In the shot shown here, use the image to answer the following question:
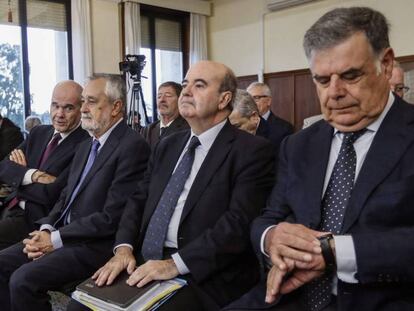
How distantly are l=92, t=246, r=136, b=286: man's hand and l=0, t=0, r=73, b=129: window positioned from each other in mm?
5628

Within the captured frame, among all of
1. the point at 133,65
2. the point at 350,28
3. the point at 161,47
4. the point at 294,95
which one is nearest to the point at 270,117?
the point at 133,65

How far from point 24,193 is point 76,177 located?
1.46 ft

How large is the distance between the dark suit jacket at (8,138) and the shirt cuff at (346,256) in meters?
2.77

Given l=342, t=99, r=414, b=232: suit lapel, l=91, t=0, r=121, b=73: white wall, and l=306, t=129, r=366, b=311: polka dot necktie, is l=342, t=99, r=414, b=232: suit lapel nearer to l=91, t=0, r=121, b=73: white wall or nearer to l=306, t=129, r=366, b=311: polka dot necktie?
l=306, t=129, r=366, b=311: polka dot necktie

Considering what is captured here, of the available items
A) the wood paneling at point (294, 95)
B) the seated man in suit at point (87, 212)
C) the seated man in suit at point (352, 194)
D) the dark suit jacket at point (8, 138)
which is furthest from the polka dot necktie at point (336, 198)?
the wood paneling at point (294, 95)

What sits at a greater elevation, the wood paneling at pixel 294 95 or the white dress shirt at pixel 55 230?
the wood paneling at pixel 294 95

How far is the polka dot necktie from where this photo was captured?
1370 mm

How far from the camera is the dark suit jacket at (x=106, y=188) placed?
214 centimetres

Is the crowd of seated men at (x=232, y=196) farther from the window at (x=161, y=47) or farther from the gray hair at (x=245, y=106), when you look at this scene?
the window at (x=161, y=47)

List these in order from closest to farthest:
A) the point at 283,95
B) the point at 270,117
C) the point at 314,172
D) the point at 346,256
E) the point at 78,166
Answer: the point at 346,256 → the point at 314,172 → the point at 78,166 → the point at 270,117 → the point at 283,95

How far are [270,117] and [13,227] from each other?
8.39 feet

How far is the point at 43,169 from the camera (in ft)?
9.04

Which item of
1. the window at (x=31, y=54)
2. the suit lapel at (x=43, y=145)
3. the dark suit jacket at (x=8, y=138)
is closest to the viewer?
the suit lapel at (x=43, y=145)

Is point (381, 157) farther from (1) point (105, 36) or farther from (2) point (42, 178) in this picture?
(1) point (105, 36)
